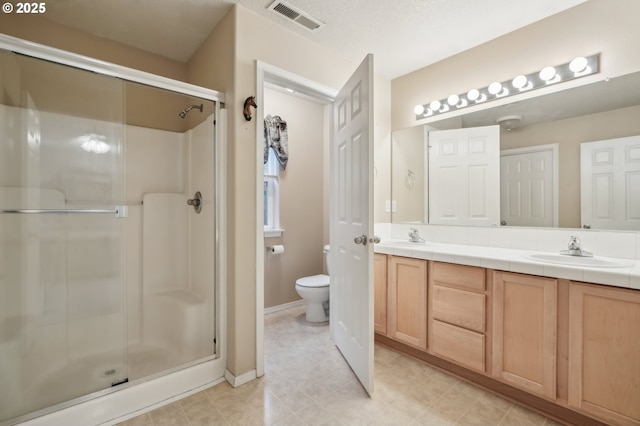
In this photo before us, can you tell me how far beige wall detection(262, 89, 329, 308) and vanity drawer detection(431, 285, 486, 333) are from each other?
182 cm

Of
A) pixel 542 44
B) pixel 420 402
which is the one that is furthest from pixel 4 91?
pixel 542 44

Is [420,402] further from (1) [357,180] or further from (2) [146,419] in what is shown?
(2) [146,419]

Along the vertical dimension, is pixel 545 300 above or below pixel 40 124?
below

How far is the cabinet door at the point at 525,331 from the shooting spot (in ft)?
5.01

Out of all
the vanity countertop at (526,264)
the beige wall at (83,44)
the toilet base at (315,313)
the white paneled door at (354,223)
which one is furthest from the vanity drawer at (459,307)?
the beige wall at (83,44)

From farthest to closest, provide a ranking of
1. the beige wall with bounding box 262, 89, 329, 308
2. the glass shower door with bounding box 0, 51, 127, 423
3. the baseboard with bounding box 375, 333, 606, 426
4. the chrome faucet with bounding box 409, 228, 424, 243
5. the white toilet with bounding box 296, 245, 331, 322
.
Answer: the beige wall with bounding box 262, 89, 329, 308, the white toilet with bounding box 296, 245, 331, 322, the chrome faucet with bounding box 409, 228, 424, 243, the glass shower door with bounding box 0, 51, 127, 423, the baseboard with bounding box 375, 333, 606, 426

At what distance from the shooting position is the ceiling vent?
1.87 meters

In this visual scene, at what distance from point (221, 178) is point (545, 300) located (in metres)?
2.08

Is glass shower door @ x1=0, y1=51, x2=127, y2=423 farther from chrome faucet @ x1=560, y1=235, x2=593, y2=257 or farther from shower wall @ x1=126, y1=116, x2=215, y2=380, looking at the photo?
chrome faucet @ x1=560, y1=235, x2=593, y2=257

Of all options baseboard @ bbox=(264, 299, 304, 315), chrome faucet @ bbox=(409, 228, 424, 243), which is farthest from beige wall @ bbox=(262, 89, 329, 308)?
chrome faucet @ bbox=(409, 228, 424, 243)

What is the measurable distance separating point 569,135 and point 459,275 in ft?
3.94

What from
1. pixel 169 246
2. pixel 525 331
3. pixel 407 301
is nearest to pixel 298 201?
pixel 169 246

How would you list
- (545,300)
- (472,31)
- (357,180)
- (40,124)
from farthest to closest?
(472,31) → (357,180) → (40,124) → (545,300)

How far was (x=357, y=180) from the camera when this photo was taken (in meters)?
1.96
